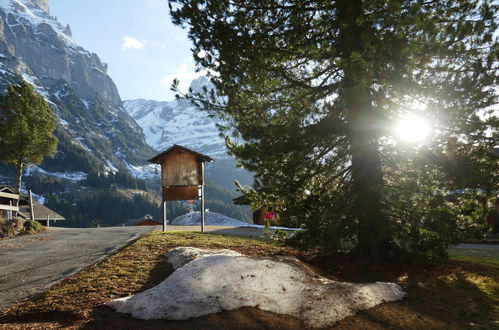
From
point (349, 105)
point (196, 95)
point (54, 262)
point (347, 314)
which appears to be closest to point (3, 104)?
point (54, 262)

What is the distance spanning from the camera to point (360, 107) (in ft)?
28.3

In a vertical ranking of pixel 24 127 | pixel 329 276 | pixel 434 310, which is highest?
pixel 24 127

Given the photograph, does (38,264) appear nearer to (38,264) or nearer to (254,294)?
(38,264)

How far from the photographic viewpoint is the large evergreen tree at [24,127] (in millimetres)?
29780

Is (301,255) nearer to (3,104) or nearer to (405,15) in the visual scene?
(405,15)

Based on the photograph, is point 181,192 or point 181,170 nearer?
point 181,192

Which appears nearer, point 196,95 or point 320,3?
point 320,3

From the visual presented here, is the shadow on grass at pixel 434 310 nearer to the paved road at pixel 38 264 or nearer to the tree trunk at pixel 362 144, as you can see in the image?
the tree trunk at pixel 362 144

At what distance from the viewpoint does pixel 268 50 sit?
9703 millimetres

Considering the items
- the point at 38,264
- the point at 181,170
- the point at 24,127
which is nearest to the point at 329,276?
the point at 38,264

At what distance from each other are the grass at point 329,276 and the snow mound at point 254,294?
0.68 feet

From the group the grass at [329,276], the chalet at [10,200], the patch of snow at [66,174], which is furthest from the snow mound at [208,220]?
the patch of snow at [66,174]

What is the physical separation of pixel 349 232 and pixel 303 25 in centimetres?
589

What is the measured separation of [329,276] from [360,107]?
4.15 meters
